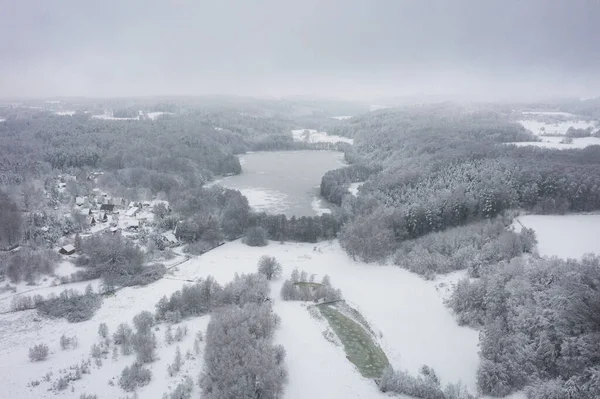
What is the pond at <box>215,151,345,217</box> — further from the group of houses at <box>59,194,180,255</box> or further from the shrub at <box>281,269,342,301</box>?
the shrub at <box>281,269,342,301</box>

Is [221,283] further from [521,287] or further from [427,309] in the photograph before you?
[521,287]

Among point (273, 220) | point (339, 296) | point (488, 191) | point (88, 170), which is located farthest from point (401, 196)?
point (88, 170)

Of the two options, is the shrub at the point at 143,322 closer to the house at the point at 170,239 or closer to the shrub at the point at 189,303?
the shrub at the point at 189,303

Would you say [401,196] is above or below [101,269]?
above

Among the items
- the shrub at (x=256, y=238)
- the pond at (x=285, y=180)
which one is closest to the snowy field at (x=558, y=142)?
the pond at (x=285, y=180)

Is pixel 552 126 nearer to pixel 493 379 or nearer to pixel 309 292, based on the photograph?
pixel 309 292

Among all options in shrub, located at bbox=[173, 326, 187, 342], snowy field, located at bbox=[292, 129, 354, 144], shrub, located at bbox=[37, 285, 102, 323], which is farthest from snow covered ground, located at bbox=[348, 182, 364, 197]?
snowy field, located at bbox=[292, 129, 354, 144]
